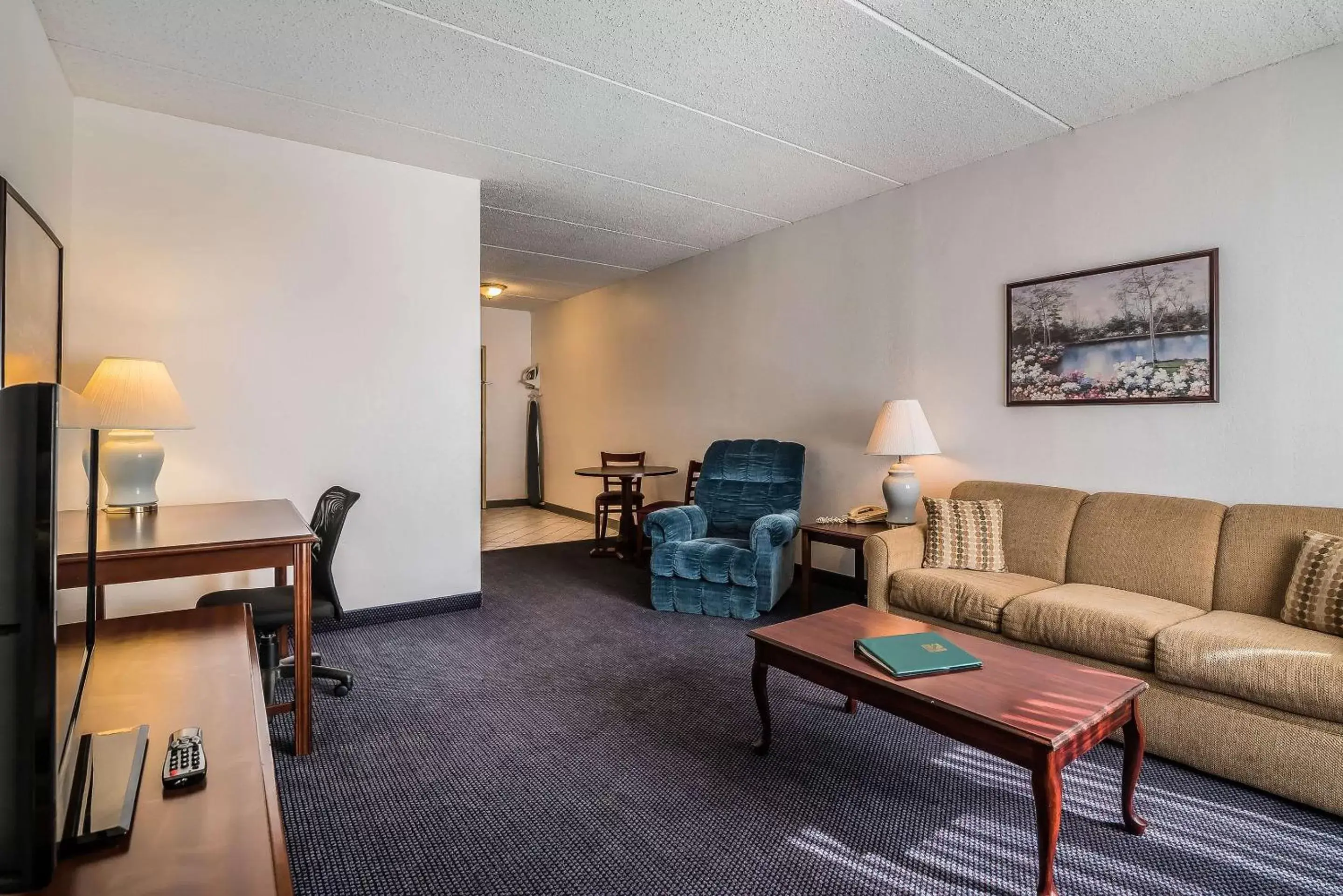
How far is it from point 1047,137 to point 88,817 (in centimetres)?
427

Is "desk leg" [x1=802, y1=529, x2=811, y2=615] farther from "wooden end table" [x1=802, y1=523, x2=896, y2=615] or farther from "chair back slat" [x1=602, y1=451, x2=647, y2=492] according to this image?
"chair back slat" [x1=602, y1=451, x2=647, y2=492]

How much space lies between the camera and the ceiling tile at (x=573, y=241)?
197 inches

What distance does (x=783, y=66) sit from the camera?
2.78 m

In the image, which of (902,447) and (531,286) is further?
(531,286)

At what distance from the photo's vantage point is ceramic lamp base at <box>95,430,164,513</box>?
2.73 meters

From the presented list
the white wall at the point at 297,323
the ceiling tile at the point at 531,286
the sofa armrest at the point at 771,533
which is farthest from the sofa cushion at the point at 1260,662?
the ceiling tile at the point at 531,286

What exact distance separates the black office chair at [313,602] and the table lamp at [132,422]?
1.66 ft

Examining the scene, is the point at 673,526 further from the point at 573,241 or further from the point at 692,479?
the point at 573,241

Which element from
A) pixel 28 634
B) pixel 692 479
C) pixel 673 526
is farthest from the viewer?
pixel 692 479

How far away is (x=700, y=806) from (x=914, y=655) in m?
0.80

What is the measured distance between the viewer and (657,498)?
263 inches

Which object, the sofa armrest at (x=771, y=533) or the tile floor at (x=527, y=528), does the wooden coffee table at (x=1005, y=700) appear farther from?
the tile floor at (x=527, y=528)

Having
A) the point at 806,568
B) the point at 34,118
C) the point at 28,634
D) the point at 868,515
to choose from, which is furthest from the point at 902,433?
the point at 34,118

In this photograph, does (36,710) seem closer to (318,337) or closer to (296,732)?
(296,732)
